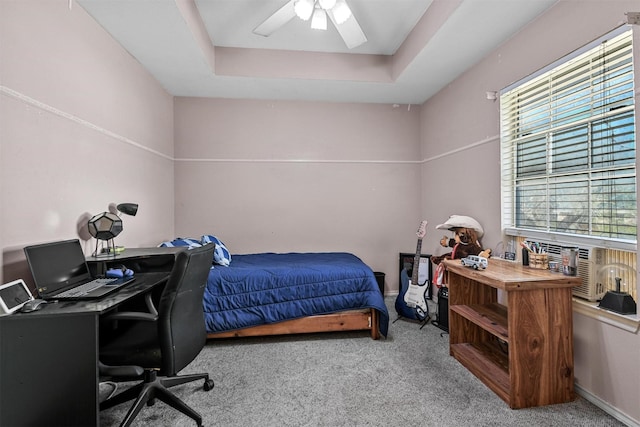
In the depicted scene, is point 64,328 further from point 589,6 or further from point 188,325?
point 589,6

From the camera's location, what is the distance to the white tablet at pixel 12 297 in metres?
1.31

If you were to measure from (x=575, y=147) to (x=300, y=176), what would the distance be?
276cm

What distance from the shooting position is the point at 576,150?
1.90 meters

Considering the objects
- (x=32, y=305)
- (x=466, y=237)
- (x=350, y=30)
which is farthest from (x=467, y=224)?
(x=32, y=305)

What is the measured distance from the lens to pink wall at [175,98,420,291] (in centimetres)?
372

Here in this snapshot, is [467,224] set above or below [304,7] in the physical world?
below

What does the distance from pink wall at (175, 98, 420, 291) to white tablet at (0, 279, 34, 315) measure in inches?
89.6

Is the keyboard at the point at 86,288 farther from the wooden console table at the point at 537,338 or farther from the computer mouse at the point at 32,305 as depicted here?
the wooden console table at the point at 537,338

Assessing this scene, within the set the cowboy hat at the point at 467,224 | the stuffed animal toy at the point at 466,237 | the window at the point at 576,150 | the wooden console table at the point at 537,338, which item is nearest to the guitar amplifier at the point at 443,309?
the stuffed animal toy at the point at 466,237

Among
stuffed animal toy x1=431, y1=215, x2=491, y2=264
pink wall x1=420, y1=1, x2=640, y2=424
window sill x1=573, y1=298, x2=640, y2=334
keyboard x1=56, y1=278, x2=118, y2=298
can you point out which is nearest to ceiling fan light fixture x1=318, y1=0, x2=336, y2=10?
pink wall x1=420, y1=1, x2=640, y2=424

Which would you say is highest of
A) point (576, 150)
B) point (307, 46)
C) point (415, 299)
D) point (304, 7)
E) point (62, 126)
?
point (307, 46)

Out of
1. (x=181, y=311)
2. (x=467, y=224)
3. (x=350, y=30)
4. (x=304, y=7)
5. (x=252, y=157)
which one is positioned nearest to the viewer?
(x=181, y=311)

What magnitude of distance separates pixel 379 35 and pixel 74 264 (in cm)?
313

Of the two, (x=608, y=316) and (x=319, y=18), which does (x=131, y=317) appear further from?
(x=608, y=316)
